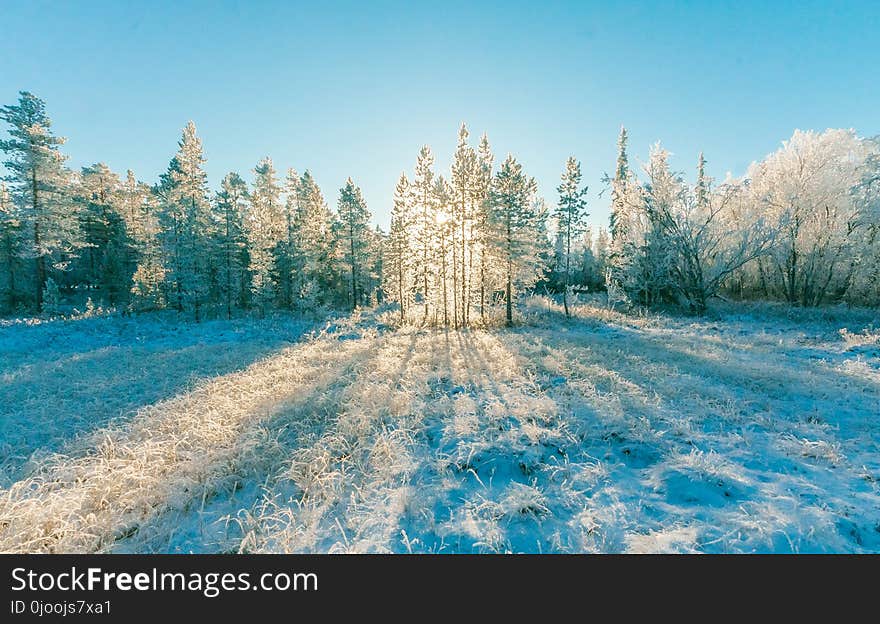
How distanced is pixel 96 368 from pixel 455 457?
51.1ft

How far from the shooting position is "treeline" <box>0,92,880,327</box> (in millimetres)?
24266

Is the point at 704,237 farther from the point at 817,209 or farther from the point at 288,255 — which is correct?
the point at 288,255

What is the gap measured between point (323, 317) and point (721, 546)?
33.1 metres

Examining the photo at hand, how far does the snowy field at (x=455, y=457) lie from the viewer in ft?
11.5

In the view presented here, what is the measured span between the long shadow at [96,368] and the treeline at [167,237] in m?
8.20

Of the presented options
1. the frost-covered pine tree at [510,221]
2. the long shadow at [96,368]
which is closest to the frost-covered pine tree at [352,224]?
the long shadow at [96,368]

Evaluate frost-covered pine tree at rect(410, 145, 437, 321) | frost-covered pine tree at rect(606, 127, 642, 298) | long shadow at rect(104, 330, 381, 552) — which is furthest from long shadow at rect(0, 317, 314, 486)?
frost-covered pine tree at rect(606, 127, 642, 298)

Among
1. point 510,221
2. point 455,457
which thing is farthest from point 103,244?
point 455,457

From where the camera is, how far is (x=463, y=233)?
84.2 ft
